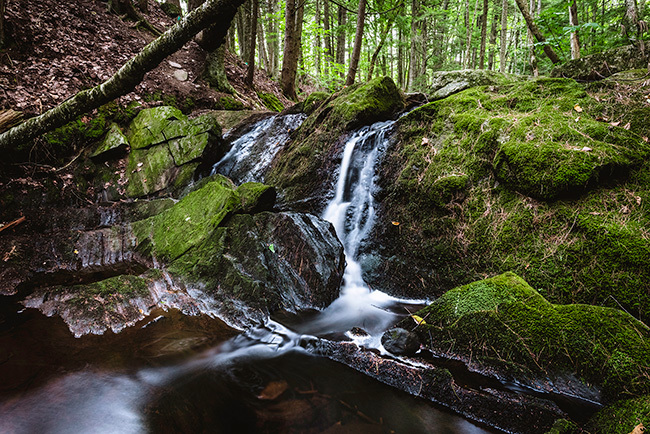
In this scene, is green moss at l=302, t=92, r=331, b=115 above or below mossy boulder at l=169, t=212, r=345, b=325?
above

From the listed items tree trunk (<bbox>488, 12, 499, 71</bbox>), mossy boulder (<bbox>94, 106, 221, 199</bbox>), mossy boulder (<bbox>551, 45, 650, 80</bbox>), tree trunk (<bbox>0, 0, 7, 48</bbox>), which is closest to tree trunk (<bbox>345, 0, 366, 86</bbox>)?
mossy boulder (<bbox>94, 106, 221, 199</bbox>)

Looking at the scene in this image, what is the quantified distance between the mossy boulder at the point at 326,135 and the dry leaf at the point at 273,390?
383 cm

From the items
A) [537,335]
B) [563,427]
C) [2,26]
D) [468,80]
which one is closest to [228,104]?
[2,26]

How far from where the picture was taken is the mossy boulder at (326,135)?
6391mm

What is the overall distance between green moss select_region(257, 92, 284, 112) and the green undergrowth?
30.4 ft

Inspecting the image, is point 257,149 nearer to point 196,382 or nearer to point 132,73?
point 132,73

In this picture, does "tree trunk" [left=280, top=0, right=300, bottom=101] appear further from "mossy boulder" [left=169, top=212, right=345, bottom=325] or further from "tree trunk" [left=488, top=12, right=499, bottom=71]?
"tree trunk" [left=488, top=12, right=499, bottom=71]

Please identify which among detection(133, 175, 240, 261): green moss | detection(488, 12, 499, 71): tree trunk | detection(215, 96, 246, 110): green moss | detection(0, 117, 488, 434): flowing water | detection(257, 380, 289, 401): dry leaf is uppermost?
detection(488, 12, 499, 71): tree trunk

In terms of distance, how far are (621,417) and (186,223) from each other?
5776 mm

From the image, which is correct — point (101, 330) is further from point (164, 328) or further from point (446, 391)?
point (446, 391)

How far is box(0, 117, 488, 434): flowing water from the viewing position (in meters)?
2.46

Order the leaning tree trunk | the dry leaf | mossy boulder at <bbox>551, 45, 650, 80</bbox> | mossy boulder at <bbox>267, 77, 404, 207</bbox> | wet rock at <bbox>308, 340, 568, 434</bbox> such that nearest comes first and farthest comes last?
wet rock at <bbox>308, 340, 568, 434</bbox>, the dry leaf, the leaning tree trunk, mossy boulder at <bbox>551, 45, 650, 80</bbox>, mossy boulder at <bbox>267, 77, 404, 207</bbox>

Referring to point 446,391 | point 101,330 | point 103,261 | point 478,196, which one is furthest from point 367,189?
point 103,261

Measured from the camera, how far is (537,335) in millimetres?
2818
